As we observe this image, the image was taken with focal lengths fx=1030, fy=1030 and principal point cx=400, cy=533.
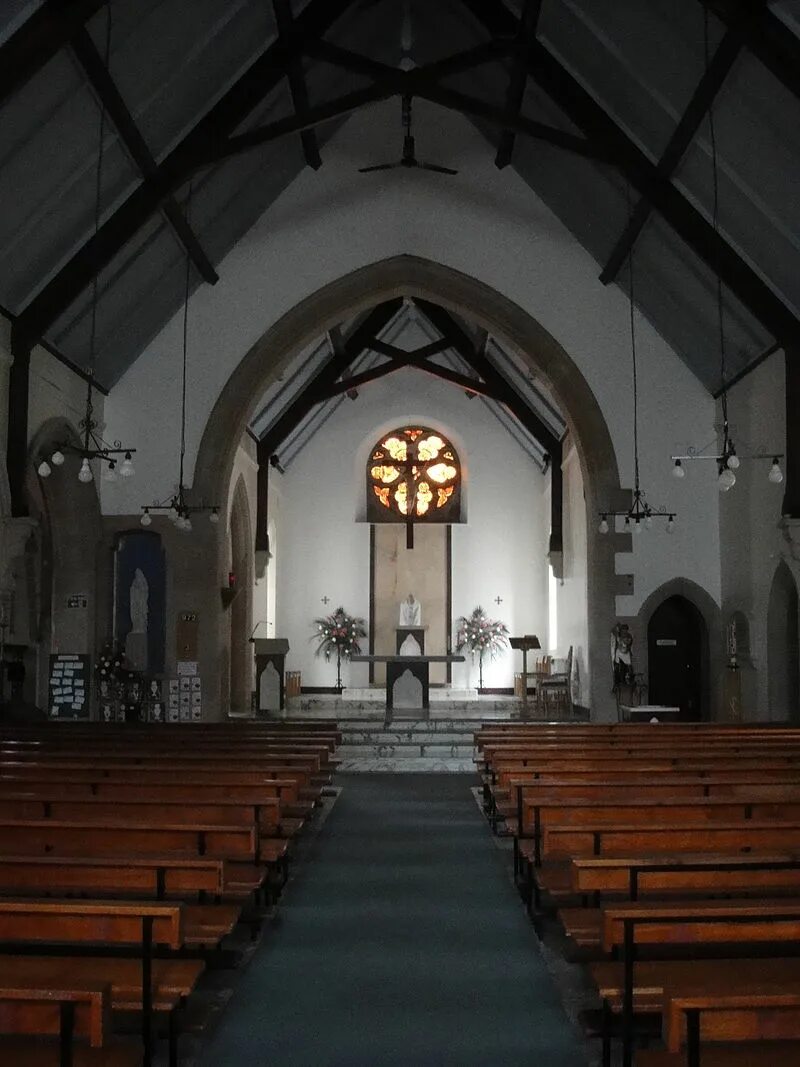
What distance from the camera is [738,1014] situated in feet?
7.68

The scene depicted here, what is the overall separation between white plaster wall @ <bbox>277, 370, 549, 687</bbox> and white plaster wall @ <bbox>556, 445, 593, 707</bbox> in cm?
201

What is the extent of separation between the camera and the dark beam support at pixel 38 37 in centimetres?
757

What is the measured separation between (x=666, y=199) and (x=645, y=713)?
5.89 m

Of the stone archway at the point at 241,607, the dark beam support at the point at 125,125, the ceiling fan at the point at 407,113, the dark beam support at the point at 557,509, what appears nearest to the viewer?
the dark beam support at the point at 125,125

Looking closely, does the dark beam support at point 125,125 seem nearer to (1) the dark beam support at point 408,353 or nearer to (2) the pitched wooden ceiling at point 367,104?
(2) the pitched wooden ceiling at point 367,104

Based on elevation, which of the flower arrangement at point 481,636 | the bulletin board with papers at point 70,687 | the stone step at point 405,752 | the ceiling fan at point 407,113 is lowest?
the stone step at point 405,752

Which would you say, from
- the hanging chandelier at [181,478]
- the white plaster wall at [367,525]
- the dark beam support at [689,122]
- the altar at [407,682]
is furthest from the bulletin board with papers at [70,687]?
the dark beam support at [689,122]

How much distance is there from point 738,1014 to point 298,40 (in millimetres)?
10450

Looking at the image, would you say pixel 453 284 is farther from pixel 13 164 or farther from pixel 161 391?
pixel 13 164

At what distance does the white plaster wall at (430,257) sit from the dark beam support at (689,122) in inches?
53.4

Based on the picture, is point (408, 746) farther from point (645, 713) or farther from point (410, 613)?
point (410, 613)

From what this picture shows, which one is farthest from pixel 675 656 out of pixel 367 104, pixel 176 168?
pixel 176 168

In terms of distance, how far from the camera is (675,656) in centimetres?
1366

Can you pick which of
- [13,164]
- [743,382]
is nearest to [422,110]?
[743,382]
